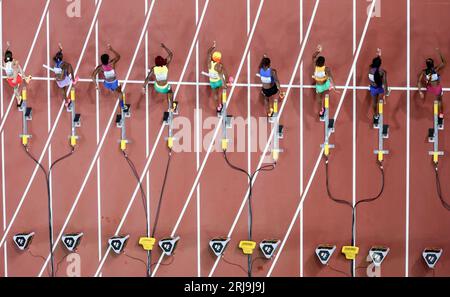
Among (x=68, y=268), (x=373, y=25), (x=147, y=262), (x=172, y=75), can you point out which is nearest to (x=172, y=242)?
(x=147, y=262)

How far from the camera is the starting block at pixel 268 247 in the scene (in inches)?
476

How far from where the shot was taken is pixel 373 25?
12.1 m

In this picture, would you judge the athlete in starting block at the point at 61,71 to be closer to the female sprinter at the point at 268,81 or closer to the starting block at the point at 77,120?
the starting block at the point at 77,120

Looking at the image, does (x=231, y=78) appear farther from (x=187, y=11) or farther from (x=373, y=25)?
(x=373, y=25)

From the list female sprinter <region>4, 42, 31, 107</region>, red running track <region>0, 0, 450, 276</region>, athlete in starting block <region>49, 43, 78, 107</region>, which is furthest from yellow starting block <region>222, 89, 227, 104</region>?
female sprinter <region>4, 42, 31, 107</region>

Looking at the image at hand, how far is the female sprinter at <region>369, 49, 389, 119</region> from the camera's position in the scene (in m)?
11.8

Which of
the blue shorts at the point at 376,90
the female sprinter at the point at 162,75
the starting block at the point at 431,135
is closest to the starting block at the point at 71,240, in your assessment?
the female sprinter at the point at 162,75

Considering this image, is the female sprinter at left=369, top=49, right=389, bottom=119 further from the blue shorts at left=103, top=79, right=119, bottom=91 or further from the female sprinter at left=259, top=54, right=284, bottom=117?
the blue shorts at left=103, top=79, right=119, bottom=91

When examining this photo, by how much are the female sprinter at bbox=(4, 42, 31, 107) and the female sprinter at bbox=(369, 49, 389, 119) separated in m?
5.17

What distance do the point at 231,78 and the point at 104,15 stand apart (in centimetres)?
218

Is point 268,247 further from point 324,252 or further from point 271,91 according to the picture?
point 271,91

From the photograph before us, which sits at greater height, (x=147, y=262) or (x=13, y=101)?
(x=13, y=101)

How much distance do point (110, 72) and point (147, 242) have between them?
8.60 feet

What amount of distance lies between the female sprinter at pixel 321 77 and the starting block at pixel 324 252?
6.49 feet
